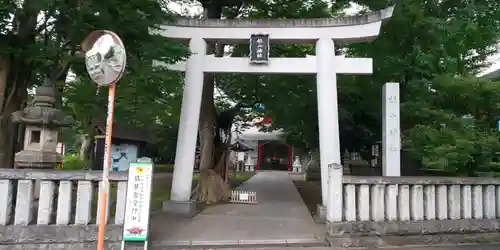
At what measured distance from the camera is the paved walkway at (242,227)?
7.82m

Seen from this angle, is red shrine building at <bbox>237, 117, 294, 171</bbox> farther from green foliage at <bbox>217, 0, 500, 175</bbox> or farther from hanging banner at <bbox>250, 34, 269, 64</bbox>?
hanging banner at <bbox>250, 34, 269, 64</bbox>

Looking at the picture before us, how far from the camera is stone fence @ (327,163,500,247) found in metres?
7.60

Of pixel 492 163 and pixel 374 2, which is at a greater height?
pixel 374 2

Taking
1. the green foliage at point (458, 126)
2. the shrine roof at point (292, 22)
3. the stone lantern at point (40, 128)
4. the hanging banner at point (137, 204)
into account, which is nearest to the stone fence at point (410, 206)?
the green foliage at point (458, 126)

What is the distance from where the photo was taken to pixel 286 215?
10836mm

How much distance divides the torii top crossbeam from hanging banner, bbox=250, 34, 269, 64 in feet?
0.77

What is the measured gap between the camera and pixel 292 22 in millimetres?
10500

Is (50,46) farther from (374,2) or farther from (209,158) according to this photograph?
(374,2)

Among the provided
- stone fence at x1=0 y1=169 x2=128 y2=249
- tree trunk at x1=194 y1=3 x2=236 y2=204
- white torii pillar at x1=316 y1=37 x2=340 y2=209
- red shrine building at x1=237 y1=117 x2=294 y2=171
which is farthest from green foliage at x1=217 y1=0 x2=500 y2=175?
red shrine building at x1=237 y1=117 x2=294 y2=171

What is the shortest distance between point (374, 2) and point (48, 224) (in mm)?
10841

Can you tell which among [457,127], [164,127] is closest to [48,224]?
[457,127]

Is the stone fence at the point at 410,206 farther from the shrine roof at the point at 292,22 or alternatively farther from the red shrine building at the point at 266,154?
the red shrine building at the point at 266,154

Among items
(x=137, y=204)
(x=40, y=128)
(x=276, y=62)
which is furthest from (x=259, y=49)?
(x=40, y=128)

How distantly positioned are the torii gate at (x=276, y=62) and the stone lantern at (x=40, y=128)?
3467mm
